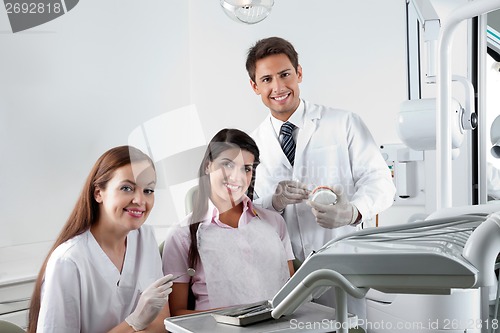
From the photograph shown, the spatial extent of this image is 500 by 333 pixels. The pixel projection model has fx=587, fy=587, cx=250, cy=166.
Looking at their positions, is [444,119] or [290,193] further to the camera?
[290,193]

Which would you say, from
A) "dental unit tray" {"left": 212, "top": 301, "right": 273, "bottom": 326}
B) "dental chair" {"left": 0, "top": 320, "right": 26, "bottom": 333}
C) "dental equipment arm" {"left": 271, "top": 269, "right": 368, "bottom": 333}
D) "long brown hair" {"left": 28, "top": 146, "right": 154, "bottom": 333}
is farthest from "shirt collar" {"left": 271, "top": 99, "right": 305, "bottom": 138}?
"dental equipment arm" {"left": 271, "top": 269, "right": 368, "bottom": 333}

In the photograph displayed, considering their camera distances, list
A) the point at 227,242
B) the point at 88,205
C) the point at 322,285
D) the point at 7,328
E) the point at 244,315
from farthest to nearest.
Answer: the point at 227,242 < the point at 88,205 < the point at 244,315 < the point at 7,328 < the point at 322,285

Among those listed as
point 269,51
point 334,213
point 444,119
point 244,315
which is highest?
point 269,51

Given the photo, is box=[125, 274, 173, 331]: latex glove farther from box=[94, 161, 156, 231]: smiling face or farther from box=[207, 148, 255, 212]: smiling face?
box=[207, 148, 255, 212]: smiling face

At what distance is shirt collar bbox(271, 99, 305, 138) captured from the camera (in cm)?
174

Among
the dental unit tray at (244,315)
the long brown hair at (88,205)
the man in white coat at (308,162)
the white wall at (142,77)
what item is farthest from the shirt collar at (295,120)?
the dental unit tray at (244,315)

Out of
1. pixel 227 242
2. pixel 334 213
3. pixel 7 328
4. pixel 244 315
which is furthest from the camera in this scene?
pixel 334 213

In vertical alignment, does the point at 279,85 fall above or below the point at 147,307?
above

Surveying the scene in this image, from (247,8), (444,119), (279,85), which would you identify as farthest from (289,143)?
(444,119)

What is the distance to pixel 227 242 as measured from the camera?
1556 mm

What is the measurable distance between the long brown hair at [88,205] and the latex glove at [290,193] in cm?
45

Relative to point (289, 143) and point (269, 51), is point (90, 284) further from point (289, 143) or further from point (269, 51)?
point (269, 51)

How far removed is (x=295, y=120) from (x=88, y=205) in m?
0.68

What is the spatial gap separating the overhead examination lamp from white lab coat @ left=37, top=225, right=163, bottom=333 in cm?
64
